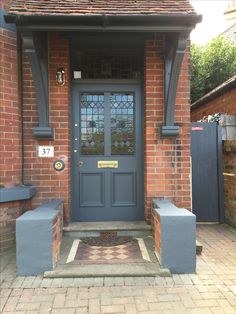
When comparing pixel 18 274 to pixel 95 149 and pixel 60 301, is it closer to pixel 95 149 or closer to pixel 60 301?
pixel 60 301

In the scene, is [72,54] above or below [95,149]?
above

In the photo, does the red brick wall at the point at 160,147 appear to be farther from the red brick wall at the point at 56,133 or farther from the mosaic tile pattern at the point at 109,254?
the red brick wall at the point at 56,133

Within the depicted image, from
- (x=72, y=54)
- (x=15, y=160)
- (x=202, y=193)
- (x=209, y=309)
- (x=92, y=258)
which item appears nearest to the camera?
(x=209, y=309)

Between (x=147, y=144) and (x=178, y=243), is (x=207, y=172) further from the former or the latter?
(x=178, y=243)

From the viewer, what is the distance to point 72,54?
5266 mm

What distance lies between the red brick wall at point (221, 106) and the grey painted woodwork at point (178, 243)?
4573 millimetres

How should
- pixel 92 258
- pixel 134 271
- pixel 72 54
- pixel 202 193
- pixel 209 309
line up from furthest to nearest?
1. pixel 202 193
2. pixel 72 54
3. pixel 92 258
4. pixel 134 271
5. pixel 209 309

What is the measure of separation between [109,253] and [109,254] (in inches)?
1.4

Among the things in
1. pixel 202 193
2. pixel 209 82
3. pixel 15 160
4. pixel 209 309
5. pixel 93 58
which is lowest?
pixel 209 309

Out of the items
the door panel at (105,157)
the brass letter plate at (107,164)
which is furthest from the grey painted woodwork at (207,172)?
the brass letter plate at (107,164)

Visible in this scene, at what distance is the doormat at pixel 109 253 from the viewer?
13.2ft

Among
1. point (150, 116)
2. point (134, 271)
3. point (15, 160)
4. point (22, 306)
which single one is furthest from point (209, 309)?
point (15, 160)

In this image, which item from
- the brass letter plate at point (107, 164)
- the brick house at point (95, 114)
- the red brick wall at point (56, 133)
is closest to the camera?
the brick house at point (95, 114)

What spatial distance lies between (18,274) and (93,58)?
3441 millimetres
